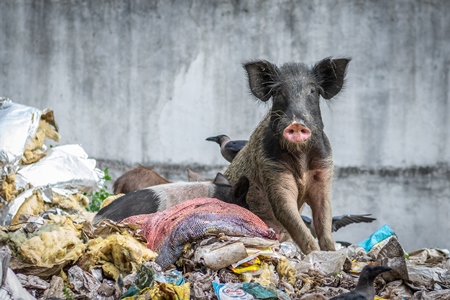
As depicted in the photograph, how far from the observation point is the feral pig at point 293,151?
6504 mm

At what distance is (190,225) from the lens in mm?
5672

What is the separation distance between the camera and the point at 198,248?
18.1ft

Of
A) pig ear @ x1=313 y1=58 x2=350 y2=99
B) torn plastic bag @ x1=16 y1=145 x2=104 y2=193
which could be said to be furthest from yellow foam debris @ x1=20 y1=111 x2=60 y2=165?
pig ear @ x1=313 y1=58 x2=350 y2=99

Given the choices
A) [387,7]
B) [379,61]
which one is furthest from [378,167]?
[387,7]

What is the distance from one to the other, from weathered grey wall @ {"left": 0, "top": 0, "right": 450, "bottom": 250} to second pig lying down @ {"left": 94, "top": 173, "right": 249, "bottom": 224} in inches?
124

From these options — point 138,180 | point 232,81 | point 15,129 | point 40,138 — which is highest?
point 232,81

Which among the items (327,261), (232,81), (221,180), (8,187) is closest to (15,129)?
(8,187)

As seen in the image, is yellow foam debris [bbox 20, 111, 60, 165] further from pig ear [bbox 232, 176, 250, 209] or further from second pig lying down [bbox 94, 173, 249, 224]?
pig ear [bbox 232, 176, 250, 209]

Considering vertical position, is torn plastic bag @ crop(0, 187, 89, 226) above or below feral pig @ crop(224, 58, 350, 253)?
below

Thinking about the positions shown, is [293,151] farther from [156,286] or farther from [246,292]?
[156,286]

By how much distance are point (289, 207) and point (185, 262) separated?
53.9 inches

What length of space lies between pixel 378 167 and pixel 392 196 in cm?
37

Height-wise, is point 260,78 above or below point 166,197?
above

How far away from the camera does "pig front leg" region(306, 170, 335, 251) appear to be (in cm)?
690
